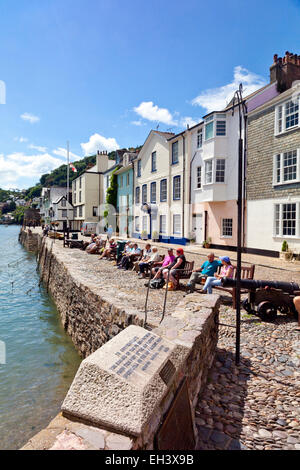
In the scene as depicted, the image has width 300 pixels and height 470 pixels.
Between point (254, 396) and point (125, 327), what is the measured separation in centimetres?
274

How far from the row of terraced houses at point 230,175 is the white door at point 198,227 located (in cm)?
4

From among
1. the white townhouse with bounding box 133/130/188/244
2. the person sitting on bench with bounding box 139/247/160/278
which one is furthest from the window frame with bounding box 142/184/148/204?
the person sitting on bench with bounding box 139/247/160/278

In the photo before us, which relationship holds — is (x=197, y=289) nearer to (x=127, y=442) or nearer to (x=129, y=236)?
(x=127, y=442)

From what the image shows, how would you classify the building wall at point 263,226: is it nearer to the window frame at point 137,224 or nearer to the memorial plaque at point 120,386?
the memorial plaque at point 120,386

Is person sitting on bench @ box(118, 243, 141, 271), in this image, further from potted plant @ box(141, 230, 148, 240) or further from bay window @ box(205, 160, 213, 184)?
potted plant @ box(141, 230, 148, 240)

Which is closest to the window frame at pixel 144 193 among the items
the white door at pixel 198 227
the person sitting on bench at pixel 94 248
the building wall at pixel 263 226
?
the white door at pixel 198 227

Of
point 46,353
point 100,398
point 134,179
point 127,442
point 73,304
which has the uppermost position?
point 134,179

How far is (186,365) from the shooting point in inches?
128

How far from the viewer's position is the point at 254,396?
372cm

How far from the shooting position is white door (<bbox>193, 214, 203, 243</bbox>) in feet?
74.3

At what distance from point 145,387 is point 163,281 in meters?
7.17

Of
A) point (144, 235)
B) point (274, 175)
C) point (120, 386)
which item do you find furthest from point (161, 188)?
point (120, 386)

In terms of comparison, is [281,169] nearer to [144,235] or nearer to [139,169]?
[144,235]

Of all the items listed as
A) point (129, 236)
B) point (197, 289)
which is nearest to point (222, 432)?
point (197, 289)
